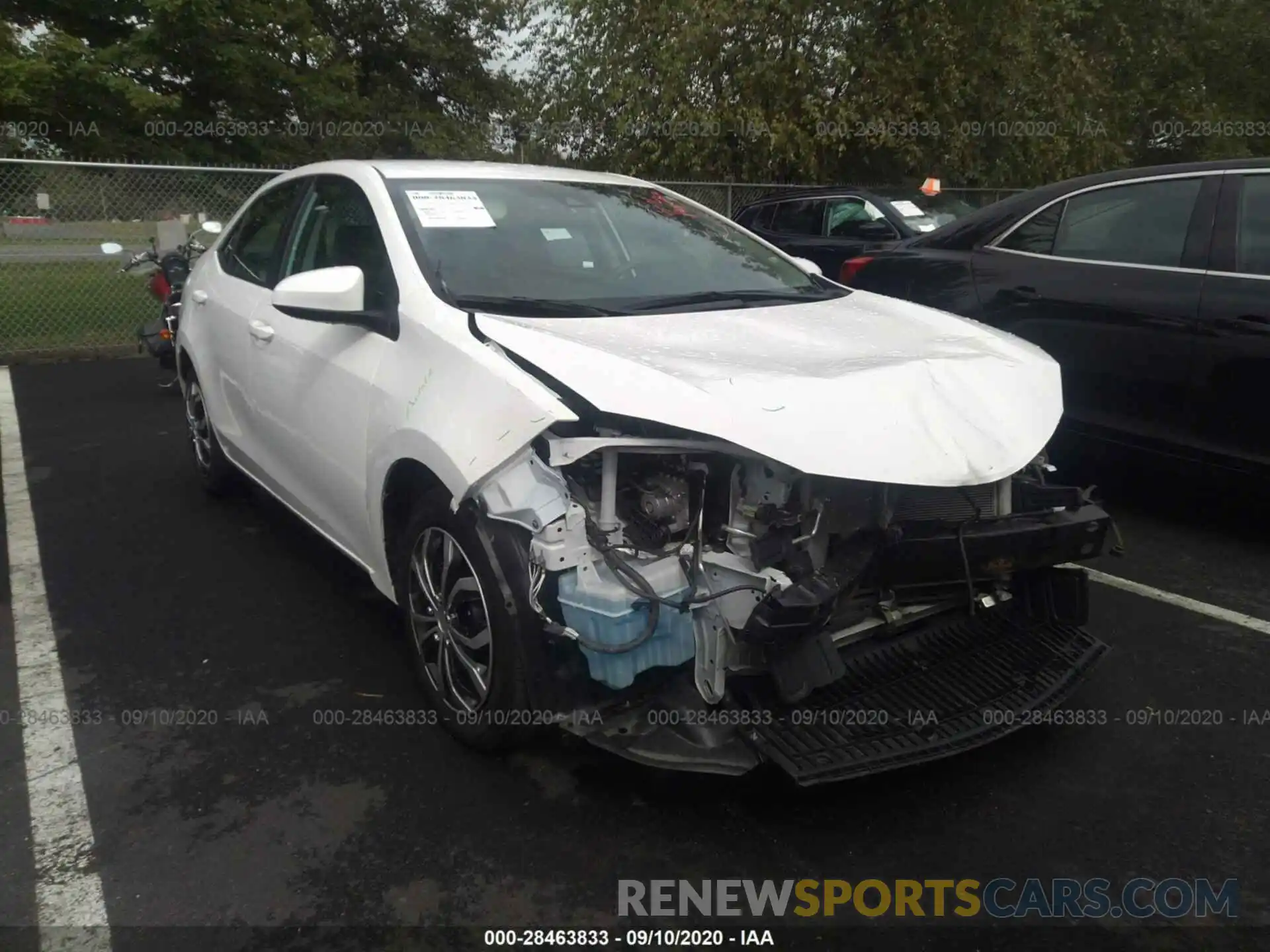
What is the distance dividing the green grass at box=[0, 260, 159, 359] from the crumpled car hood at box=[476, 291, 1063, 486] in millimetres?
8438

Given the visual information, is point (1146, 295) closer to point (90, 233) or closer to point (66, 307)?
point (90, 233)

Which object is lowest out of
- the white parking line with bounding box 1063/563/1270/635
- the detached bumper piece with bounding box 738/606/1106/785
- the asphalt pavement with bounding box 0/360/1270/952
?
the asphalt pavement with bounding box 0/360/1270/952

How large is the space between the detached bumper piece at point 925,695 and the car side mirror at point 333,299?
1.60 m

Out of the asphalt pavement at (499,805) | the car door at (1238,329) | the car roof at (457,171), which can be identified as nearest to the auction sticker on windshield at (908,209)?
the car door at (1238,329)

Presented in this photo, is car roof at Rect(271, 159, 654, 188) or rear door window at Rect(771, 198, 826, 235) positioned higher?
car roof at Rect(271, 159, 654, 188)

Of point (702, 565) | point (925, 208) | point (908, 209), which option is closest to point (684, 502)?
point (702, 565)

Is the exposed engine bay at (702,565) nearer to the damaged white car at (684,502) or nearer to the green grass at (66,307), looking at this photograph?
the damaged white car at (684,502)

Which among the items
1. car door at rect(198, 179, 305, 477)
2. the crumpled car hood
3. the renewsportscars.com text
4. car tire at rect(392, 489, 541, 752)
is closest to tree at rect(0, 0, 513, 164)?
car door at rect(198, 179, 305, 477)

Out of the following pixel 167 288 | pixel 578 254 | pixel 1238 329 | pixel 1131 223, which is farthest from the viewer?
pixel 167 288

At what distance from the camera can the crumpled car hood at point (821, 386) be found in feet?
7.85

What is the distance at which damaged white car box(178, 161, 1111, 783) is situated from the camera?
Result: 8.02 ft

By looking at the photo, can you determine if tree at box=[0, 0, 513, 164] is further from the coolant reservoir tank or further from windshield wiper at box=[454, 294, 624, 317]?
the coolant reservoir tank

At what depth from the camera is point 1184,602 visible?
3988 mm

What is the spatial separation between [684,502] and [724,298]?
118 centimetres
